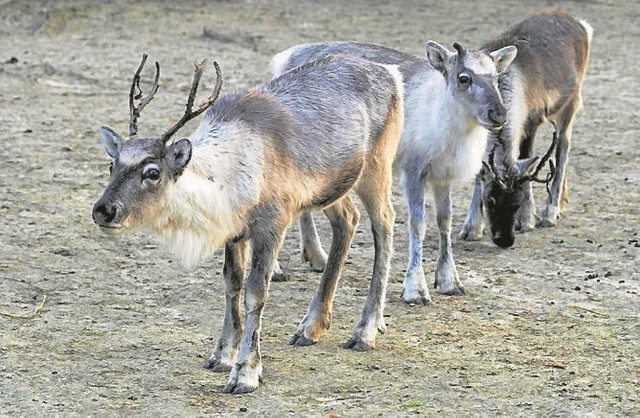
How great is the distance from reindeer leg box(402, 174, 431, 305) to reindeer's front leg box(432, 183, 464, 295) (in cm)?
11

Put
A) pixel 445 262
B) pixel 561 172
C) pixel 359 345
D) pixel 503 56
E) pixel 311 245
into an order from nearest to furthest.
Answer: pixel 359 345 < pixel 445 262 < pixel 503 56 < pixel 311 245 < pixel 561 172

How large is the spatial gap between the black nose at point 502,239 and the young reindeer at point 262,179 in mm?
1781

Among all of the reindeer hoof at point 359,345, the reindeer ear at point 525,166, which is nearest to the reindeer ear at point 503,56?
the reindeer ear at point 525,166

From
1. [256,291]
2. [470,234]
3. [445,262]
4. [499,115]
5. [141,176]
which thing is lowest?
[470,234]

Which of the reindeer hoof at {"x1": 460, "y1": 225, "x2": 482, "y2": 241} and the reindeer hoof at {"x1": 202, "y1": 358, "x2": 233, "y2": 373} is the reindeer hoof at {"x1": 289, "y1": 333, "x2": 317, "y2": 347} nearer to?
the reindeer hoof at {"x1": 202, "y1": 358, "x2": 233, "y2": 373}

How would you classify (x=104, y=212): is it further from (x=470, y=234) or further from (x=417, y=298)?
(x=470, y=234)

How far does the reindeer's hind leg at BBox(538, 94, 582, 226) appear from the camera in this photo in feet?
30.5

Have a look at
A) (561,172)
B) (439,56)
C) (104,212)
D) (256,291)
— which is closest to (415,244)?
(439,56)

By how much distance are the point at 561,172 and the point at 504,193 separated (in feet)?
3.48

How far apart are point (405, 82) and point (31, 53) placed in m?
6.98

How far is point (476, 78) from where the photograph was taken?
304 inches

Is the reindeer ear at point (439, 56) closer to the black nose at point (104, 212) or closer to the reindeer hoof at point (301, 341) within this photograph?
the reindeer hoof at point (301, 341)

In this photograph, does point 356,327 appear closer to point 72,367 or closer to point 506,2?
point 72,367

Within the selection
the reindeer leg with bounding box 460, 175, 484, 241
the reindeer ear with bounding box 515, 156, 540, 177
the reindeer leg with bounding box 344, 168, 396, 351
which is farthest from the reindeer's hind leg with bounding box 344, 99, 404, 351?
the reindeer leg with bounding box 460, 175, 484, 241
